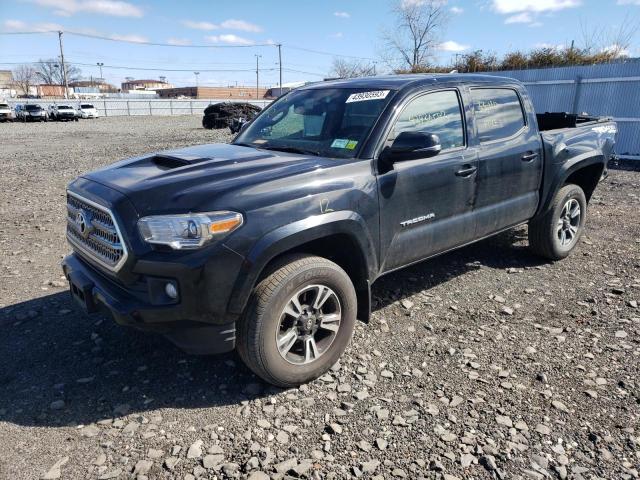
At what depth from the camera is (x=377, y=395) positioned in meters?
3.10

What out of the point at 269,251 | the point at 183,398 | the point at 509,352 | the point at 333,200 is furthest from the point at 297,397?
the point at 509,352

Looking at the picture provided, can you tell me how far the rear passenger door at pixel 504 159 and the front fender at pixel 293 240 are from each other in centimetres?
144

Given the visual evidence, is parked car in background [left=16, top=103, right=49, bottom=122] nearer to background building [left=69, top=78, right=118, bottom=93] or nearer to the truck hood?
the truck hood

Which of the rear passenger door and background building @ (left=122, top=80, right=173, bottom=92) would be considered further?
background building @ (left=122, top=80, right=173, bottom=92)

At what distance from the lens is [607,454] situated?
2.57 m

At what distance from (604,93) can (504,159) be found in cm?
1040

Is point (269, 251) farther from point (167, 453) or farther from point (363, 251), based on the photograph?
point (167, 453)

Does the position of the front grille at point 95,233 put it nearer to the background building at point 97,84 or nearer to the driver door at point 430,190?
the driver door at point 430,190

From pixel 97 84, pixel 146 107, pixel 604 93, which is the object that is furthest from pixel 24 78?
pixel 604 93

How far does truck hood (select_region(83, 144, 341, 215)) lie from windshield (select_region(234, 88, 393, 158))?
0.71ft

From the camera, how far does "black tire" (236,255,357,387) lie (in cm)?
286

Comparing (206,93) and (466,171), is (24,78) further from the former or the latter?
(466,171)

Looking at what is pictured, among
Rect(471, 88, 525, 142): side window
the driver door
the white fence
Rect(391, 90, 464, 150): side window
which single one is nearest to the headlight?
the driver door

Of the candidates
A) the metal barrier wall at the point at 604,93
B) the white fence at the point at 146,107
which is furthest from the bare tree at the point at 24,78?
the metal barrier wall at the point at 604,93
